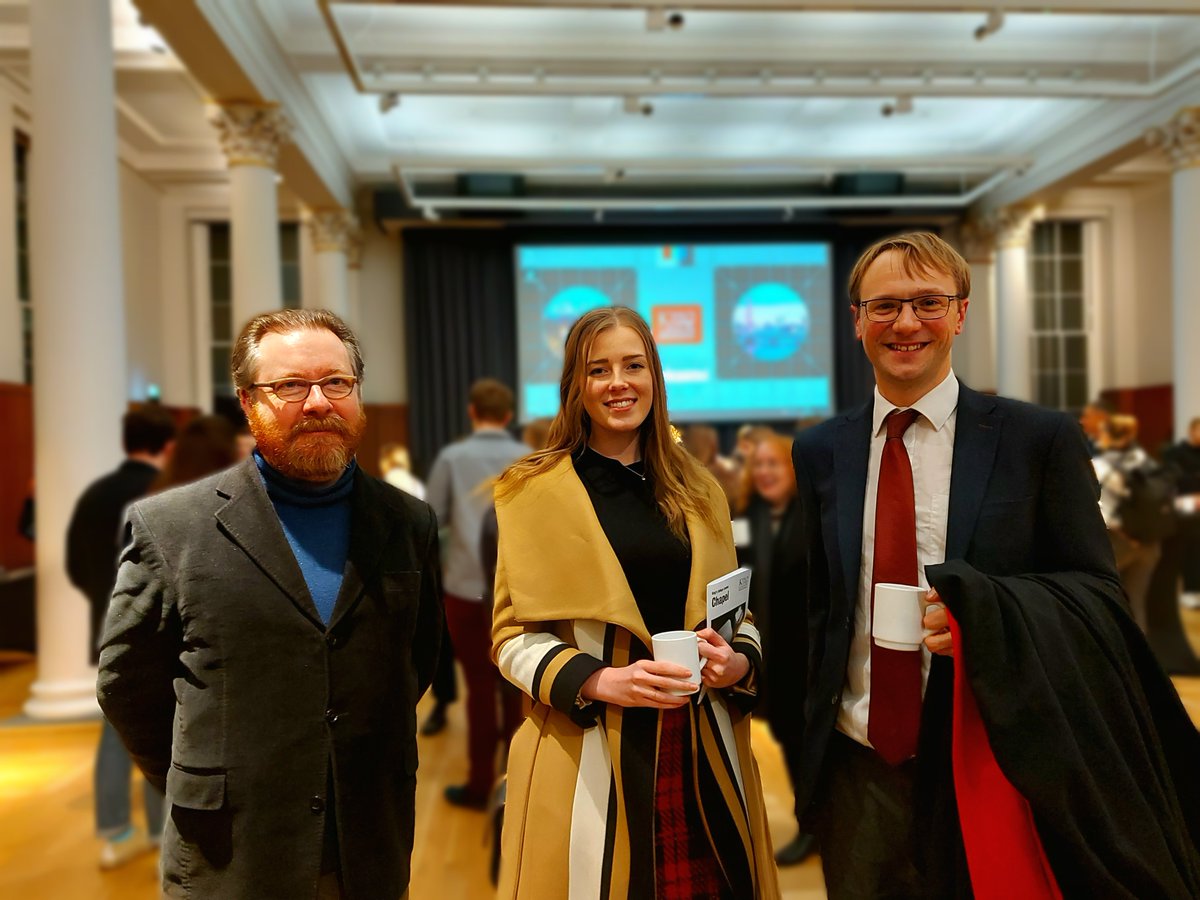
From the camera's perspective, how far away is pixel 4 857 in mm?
3338

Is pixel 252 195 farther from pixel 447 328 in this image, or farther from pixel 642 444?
pixel 642 444

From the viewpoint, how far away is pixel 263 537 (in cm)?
146

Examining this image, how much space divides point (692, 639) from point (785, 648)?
5.81 feet

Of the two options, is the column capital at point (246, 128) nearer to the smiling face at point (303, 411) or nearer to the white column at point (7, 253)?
the white column at point (7, 253)

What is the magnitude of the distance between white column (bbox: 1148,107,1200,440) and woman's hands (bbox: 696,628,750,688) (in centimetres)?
831

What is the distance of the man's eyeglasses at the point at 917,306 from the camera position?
155 centimetres

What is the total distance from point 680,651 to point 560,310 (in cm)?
1052

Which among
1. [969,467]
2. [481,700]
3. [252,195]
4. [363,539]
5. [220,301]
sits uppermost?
[252,195]

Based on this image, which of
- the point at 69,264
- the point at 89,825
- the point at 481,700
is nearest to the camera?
the point at 89,825

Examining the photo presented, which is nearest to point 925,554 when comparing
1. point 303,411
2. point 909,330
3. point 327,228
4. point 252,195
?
point 909,330

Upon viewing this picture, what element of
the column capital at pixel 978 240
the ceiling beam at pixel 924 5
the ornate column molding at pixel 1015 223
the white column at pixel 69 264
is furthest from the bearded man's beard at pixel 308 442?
the column capital at pixel 978 240

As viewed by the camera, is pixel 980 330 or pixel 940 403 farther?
pixel 980 330

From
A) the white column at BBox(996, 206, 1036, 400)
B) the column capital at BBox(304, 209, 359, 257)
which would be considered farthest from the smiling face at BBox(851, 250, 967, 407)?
the white column at BBox(996, 206, 1036, 400)

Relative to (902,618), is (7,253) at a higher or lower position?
higher
